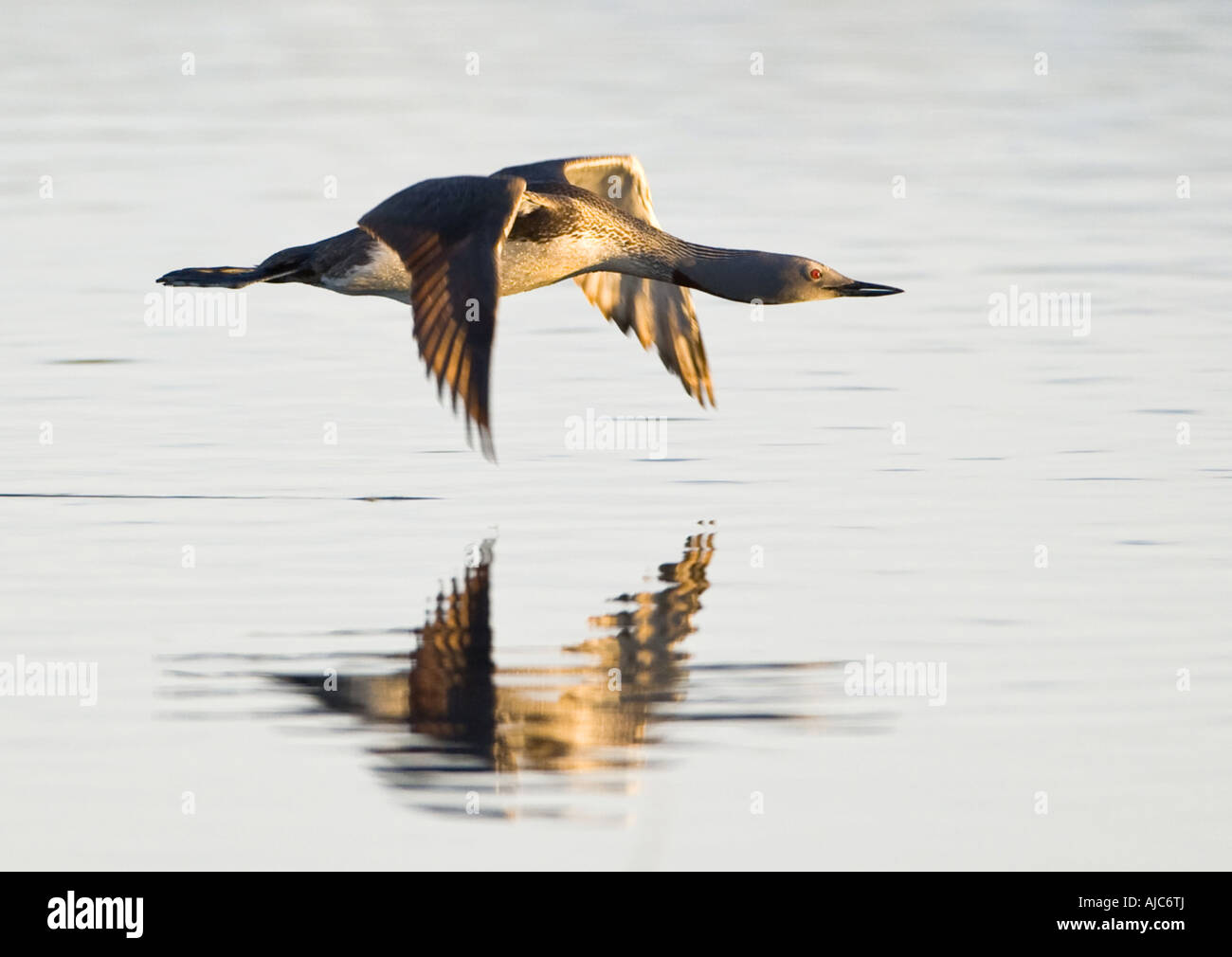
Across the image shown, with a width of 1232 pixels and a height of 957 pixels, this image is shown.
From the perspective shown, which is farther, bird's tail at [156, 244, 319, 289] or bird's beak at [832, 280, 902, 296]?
bird's tail at [156, 244, 319, 289]

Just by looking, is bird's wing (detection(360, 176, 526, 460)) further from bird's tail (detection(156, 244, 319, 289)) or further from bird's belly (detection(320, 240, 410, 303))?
bird's tail (detection(156, 244, 319, 289))

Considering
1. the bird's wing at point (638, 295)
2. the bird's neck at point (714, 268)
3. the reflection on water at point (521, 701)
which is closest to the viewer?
the reflection on water at point (521, 701)

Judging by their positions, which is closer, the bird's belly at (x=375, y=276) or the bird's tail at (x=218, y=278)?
the bird's belly at (x=375, y=276)

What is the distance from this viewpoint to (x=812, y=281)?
1084 cm

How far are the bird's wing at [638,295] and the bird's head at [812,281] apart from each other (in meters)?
1.00

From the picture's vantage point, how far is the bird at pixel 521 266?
30.3ft

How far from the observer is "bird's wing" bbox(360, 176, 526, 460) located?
9.04 metres

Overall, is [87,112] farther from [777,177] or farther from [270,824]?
[270,824]

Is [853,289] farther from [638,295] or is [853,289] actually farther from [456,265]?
[456,265]

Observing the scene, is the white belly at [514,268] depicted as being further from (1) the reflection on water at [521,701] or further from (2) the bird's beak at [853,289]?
(1) the reflection on water at [521,701]

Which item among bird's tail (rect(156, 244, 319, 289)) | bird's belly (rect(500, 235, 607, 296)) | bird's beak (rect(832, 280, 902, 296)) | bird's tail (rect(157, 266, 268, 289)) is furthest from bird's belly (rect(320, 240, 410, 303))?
bird's beak (rect(832, 280, 902, 296))

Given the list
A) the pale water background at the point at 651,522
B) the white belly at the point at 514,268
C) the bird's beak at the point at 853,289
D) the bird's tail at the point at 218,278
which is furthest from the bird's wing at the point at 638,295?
the bird's tail at the point at 218,278

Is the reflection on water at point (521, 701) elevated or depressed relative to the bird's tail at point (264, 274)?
depressed

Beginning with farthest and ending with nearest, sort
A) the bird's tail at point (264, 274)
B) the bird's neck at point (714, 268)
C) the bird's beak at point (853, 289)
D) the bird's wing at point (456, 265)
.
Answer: the bird's tail at point (264, 274), the bird's neck at point (714, 268), the bird's beak at point (853, 289), the bird's wing at point (456, 265)
